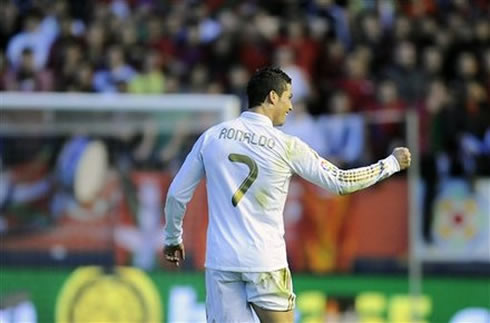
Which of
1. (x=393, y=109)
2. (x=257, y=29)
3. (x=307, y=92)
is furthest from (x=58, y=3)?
(x=393, y=109)

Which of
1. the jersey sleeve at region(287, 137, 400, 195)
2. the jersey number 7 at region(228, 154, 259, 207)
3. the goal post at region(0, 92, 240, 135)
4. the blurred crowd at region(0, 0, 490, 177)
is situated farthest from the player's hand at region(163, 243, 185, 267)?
the blurred crowd at region(0, 0, 490, 177)

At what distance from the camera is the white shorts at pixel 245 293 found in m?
7.95

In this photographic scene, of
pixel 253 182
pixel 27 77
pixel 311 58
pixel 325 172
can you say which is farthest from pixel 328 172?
pixel 311 58

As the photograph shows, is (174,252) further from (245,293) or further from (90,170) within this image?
(90,170)

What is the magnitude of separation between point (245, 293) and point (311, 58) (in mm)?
8709

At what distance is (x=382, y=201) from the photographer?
558 inches

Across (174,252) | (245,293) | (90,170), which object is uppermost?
(90,170)

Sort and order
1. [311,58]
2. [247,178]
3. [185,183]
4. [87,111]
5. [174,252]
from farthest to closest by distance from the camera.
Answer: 1. [311,58]
2. [87,111]
3. [174,252]
4. [185,183]
5. [247,178]

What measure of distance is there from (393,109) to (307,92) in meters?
1.26

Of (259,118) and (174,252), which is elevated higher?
(259,118)

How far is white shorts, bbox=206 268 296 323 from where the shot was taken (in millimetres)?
7949

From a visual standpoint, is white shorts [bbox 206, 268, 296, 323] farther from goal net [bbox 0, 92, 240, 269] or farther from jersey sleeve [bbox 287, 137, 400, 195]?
goal net [bbox 0, 92, 240, 269]

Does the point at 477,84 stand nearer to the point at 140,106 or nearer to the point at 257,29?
the point at 257,29

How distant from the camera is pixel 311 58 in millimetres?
16438
